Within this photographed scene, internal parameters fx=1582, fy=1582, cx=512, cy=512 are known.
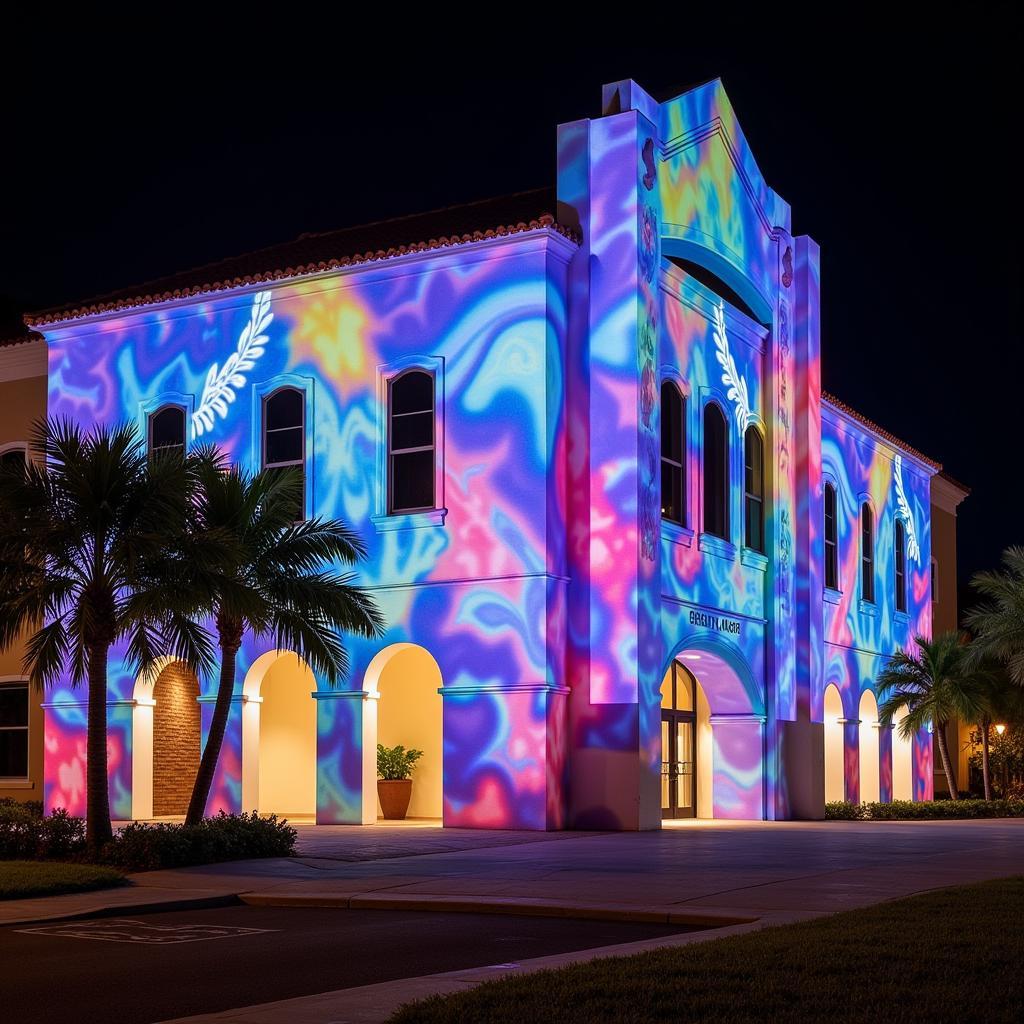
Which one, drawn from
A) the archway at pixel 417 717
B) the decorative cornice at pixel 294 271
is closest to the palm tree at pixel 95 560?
the decorative cornice at pixel 294 271

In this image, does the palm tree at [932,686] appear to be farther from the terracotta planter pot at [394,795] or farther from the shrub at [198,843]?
the shrub at [198,843]

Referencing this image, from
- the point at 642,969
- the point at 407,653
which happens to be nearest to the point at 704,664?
the point at 407,653

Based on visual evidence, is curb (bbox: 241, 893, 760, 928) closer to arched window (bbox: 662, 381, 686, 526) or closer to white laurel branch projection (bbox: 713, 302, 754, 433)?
arched window (bbox: 662, 381, 686, 526)

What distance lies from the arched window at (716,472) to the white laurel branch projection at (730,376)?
590 millimetres

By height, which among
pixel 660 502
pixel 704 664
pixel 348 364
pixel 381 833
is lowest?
pixel 381 833

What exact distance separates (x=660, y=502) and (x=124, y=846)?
11433mm

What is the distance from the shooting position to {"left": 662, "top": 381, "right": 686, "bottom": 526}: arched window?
27234 millimetres

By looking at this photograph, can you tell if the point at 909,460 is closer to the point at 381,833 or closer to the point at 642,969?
the point at 381,833

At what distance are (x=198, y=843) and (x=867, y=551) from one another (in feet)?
79.9

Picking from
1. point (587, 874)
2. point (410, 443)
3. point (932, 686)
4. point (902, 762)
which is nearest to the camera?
point (587, 874)

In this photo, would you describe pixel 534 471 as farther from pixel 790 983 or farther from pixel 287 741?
pixel 790 983

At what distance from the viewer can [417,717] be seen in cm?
2939

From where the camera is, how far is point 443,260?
25.6 metres

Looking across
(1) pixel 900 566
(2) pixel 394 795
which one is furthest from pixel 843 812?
(1) pixel 900 566
